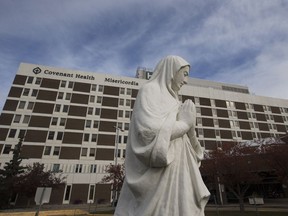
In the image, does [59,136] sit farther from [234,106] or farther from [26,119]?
[234,106]

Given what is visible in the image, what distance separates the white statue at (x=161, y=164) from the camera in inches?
82.2

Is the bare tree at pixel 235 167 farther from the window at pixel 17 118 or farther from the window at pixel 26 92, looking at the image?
the window at pixel 26 92

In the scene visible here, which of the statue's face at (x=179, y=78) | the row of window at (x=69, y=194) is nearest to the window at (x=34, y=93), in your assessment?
the row of window at (x=69, y=194)

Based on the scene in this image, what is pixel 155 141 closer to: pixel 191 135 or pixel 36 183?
pixel 191 135

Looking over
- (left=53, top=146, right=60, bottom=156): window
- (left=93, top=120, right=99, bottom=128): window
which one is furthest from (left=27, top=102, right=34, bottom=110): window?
(left=93, top=120, right=99, bottom=128): window

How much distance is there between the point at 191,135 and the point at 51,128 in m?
43.5

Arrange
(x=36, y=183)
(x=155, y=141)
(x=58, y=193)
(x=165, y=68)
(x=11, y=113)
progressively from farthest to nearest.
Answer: (x=11, y=113)
(x=58, y=193)
(x=36, y=183)
(x=165, y=68)
(x=155, y=141)

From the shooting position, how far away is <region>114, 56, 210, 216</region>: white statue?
209 centimetres

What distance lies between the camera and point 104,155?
4256cm

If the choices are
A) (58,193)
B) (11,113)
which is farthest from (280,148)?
(11,113)

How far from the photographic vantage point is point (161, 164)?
82.4 inches

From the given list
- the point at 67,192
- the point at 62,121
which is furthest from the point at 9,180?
the point at 62,121

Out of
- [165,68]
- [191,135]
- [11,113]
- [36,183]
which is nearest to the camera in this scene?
[191,135]

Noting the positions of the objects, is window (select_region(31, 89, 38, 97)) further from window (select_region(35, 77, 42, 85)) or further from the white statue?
the white statue
